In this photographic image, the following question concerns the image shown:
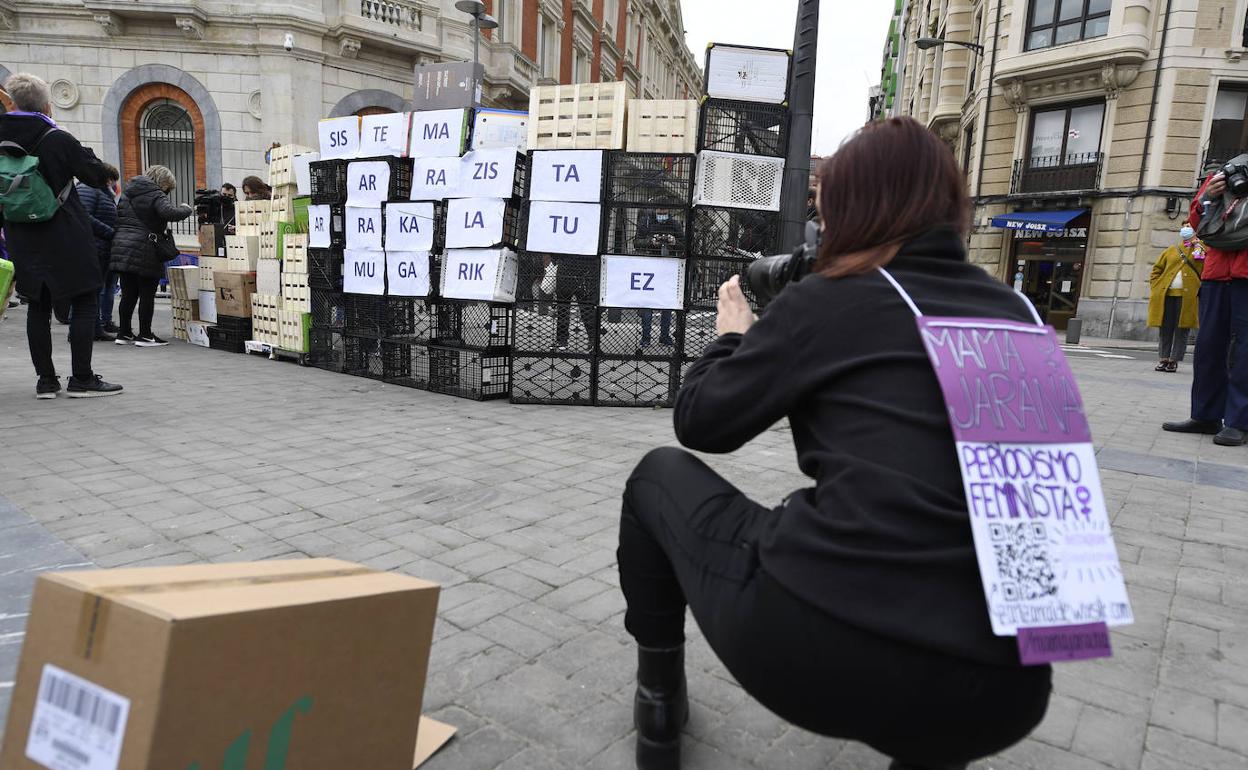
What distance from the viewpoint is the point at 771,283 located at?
1837mm

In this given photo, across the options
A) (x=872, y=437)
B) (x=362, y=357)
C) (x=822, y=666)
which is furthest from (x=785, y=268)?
(x=362, y=357)

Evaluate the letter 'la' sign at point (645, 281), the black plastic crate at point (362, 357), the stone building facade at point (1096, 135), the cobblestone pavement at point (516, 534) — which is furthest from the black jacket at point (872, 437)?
the stone building facade at point (1096, 135)

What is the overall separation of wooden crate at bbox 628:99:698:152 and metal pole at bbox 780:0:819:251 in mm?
825

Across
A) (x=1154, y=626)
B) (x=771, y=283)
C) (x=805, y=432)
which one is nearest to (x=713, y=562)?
(x=805, y=432)

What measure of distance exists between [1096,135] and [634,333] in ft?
68.8

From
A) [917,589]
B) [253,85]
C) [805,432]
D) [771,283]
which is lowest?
[917,589]

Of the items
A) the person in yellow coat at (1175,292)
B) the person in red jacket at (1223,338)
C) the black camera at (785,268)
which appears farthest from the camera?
the person in yellow coat at (1175,292)

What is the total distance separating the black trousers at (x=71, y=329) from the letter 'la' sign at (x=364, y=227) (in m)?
2.18

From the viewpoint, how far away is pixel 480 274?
6.42 m

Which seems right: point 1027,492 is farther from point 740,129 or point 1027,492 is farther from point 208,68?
point 208,68

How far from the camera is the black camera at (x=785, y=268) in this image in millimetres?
1708

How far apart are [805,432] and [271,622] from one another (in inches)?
37.9

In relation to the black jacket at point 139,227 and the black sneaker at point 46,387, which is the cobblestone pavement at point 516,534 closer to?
the black sneaker at point 46,387

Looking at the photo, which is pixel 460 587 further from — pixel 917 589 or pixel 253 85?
pixel 253 85
